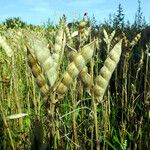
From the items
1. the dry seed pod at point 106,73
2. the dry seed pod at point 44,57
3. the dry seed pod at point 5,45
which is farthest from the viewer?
the dry seed pod at point 5,45

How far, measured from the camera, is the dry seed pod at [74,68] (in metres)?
0.90

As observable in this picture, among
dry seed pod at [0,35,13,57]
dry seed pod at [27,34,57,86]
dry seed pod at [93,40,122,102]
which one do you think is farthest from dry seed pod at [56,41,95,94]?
dry seed pod at [0,35,13,57]

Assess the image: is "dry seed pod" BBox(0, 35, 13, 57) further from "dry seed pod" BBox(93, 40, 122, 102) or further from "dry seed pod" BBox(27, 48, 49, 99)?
"dry seed pod" BBox(27, 48, 49, 99)

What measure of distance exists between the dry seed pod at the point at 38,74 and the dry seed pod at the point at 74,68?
1.3 inches

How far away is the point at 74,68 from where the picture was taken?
3.01ft

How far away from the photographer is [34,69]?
0.89 metres

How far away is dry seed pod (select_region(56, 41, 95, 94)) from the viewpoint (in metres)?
0.90

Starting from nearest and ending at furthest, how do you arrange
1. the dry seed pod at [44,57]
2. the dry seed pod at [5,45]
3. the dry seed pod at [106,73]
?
1. the dry seed pod at [44,57]
2. the dry seed pod at [106,73]
3. the dry seed pod at [5,45]

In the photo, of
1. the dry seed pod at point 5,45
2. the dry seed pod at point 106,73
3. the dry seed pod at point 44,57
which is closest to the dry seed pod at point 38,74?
the dry seed pod at point 44,57

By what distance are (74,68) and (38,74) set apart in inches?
3.5

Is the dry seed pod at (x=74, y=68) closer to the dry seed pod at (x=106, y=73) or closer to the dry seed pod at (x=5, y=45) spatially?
the dry seed pod at (x=106, y=73)

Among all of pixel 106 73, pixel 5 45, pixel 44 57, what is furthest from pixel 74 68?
pixel 5 45

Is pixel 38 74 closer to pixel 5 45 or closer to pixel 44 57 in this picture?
pixel 44 57

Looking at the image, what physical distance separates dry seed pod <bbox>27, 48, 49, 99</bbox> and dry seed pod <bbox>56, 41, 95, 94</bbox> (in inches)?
1.3
